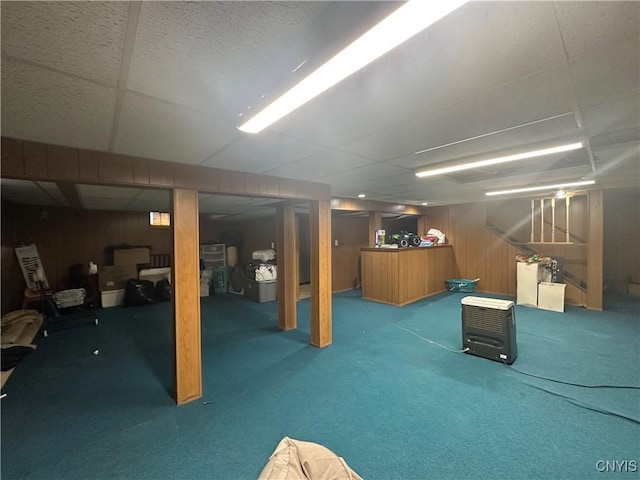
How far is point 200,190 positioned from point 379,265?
173 inches

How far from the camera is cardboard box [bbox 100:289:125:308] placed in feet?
19.7

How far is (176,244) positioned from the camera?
2.46 m

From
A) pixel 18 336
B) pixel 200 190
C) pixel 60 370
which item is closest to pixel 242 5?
pixel 200 190

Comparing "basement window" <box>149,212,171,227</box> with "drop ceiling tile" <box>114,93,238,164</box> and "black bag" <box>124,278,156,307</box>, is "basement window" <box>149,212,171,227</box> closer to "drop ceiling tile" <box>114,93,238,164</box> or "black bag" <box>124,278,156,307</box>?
"black bag" <box>124,278,156,307</box>

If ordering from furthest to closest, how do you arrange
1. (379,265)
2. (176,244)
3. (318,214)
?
1. (379,265)
2. (318,214)
3. (176,244)

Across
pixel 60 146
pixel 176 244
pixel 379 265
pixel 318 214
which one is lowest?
pixel 379 265

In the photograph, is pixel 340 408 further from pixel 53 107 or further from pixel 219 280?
pixel 219 280

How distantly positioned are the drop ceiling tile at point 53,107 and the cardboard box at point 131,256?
555 cm

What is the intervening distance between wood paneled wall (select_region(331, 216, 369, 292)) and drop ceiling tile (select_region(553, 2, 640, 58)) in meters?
6.54

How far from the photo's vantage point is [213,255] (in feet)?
25.6

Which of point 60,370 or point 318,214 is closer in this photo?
point 60,370

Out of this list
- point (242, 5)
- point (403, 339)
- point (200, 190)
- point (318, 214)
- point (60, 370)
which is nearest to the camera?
point (242, 5)

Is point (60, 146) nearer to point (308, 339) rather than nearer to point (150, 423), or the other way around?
point (150, 423)

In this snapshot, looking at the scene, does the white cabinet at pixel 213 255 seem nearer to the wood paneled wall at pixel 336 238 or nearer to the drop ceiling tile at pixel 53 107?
the wood paneled wall at pixel 336 238
